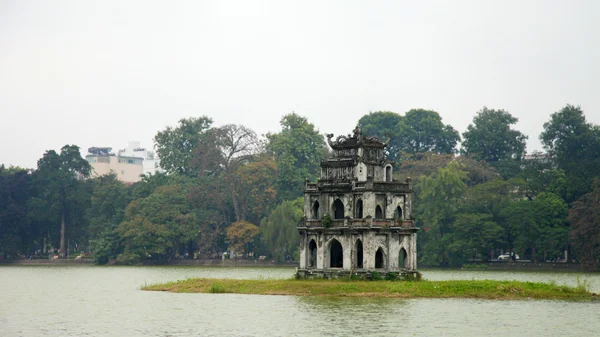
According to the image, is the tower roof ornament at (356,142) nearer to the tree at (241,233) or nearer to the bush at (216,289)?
the bush at (216,289)

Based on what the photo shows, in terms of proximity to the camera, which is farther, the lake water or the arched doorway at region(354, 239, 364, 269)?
the arched doorway at region(354, 239, 364, 269)

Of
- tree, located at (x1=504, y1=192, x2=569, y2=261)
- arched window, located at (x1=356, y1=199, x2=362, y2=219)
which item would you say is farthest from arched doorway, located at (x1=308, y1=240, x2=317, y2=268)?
tree, located at (x1=504, y1=192, x2=569, y2=261)

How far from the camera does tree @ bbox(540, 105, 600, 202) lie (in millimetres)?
122738

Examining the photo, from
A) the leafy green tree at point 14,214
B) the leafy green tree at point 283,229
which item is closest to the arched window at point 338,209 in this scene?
the leafy green tree at point 283,229

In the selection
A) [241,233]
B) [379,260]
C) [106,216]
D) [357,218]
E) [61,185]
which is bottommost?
[379,260]

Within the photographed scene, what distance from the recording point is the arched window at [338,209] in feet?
233

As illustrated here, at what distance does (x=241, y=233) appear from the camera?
122 m

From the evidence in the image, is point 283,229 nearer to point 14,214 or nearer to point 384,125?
point 384,125

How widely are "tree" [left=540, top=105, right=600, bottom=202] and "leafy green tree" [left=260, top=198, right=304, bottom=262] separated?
31848mm

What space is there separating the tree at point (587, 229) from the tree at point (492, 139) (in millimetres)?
36393

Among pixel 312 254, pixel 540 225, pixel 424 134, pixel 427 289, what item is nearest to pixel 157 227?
pixel 424 134

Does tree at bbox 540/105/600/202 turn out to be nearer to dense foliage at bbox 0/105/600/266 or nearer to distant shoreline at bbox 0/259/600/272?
dense foliage at bbox 0/105/600/266

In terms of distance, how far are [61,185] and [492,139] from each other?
194ft

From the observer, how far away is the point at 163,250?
124 metres
